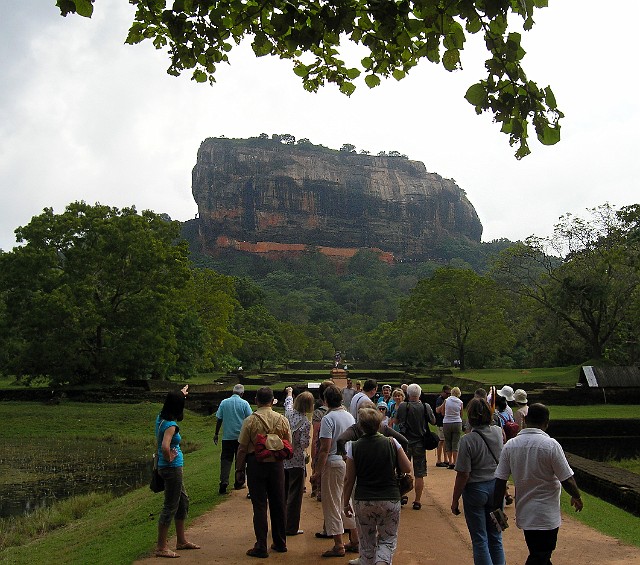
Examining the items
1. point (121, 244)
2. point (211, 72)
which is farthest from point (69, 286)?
point (211, 72)

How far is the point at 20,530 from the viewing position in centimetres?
901

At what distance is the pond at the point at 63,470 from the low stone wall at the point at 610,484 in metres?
7.69

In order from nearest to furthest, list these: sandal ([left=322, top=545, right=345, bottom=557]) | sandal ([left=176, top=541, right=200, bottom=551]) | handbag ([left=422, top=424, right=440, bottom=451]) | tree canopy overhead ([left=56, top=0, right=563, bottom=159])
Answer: tree canopy overhead ([left=56, top=0, right=563, bottom=159]), sandal ([left=322, top=545, right=345, bottom=557]), sandal ([left=176, top=541, right=200, bottom=551]), handbag ([left=422, top=424, right=440, bottom=451])

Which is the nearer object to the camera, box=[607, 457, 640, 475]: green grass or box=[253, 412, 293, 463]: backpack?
box=[253, 412, 293, 463]: backpack

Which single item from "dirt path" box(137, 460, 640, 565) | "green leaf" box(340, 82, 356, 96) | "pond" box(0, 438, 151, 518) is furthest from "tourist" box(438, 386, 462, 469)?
"pond" box(0, 438, 151, 518)

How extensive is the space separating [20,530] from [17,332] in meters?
18.5

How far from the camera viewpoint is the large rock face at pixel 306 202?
5817 inches

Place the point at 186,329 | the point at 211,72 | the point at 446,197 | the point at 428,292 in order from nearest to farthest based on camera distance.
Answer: the point at 211,72 → the point at 186,329 → the point at 428,292 → the point at 446,197

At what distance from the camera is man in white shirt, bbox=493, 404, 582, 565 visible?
4.28m

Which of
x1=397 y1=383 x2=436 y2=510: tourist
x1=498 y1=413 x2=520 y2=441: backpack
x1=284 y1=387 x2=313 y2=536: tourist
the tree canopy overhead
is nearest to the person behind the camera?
the tree canopy overhead

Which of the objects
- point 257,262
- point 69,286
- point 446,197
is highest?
point 446,197

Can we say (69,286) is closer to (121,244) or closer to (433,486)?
(121,244)

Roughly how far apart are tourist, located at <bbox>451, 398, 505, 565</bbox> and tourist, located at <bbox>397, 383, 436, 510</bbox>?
2911 millimetres

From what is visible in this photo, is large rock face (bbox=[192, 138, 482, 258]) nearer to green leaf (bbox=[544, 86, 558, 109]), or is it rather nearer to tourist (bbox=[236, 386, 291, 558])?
tourist (bbox=[236, 386, 291, 558])
